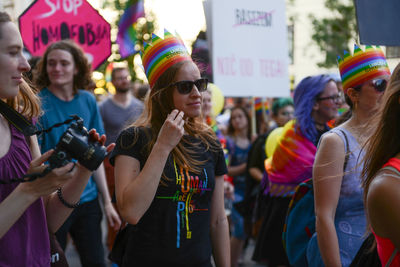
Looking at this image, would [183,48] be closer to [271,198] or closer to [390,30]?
[390,30]

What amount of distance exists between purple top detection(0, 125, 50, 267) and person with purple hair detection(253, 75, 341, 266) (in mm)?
2281

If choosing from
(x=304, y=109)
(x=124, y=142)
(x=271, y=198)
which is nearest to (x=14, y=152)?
(x=124, y=142)

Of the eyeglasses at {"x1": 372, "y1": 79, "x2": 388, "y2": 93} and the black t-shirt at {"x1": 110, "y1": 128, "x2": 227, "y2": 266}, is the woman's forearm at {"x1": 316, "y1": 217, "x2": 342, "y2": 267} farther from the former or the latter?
the eyeglasses at {"x1": 372, "y1": 79, "x2": 388, "y2": 93}

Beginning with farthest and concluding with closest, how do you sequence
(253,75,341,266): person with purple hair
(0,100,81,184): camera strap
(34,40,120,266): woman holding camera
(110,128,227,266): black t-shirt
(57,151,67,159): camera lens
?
(253,75,341,266): person with purple hair
(34,40,120,266): woman holding camera
(110,128,227,266): black t-shirt
(0,100,81,184): camera strap
(57,151,67,159): camera lens

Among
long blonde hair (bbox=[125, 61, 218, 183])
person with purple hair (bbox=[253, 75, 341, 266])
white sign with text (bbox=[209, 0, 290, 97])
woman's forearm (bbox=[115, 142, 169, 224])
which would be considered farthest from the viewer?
white sign with text (bbox=[209, 0, 290, 97])

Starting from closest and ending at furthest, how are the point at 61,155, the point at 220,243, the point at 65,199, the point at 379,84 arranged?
the point at 61,155
the point at 65,199
the point at 220,243
the point at 379,84

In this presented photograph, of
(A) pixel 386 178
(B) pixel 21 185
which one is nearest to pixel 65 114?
(B) pixel 21 185

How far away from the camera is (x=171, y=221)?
257 cm

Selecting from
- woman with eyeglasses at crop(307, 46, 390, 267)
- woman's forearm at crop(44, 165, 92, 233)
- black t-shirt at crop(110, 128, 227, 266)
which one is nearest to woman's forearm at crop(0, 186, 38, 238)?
woman's forearm at crop(44, 165, 92, 233)

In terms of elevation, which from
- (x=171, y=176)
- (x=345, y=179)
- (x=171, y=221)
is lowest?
(x=171, y=221)

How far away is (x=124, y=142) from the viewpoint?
263 centimetres

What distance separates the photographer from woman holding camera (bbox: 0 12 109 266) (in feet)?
5.91

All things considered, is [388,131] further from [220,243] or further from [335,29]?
[335,29]

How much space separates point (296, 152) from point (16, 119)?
265 cm
